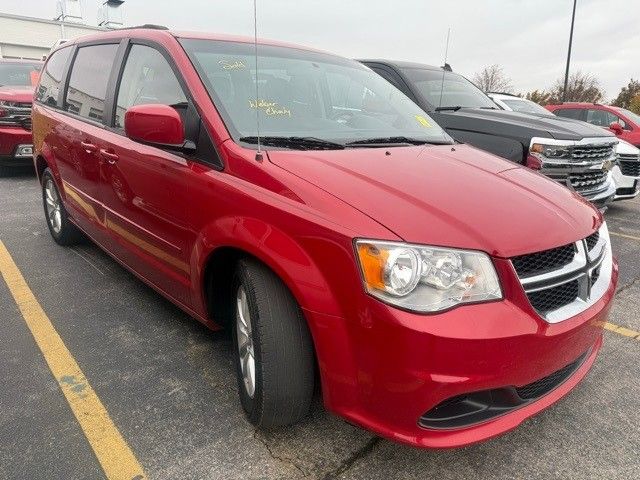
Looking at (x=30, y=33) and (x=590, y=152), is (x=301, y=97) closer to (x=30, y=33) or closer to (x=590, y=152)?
(x=590, y=152)

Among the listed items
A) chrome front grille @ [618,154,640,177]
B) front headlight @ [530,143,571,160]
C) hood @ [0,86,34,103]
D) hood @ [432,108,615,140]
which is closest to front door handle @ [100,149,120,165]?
hood @ [432,108,615,140]

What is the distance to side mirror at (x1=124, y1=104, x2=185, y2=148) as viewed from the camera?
221 cm

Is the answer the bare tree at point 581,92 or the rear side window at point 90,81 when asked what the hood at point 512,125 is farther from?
the bare tree at point 581,92

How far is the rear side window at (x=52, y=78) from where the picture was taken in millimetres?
4066

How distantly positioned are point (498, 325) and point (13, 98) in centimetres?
751

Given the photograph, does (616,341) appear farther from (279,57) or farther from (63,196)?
(63,196)

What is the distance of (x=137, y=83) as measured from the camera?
2848 millimetres

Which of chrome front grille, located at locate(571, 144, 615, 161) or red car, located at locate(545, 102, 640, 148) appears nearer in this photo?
chrome front grille, located at locate(571, 144, 615, 161)

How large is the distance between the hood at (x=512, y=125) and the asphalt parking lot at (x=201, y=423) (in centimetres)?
233

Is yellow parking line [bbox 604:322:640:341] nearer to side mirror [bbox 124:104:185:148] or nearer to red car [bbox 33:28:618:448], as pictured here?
red car [bbox 33:28:618:448]

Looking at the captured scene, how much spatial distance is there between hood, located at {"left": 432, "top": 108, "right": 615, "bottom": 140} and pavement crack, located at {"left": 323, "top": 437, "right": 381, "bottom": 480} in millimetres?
3894

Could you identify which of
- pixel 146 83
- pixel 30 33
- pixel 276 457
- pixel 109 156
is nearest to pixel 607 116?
pixel 146 83

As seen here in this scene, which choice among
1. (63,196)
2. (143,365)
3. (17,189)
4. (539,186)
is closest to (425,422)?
(539,186)

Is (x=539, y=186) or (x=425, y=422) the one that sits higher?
(x=539, y=186)
